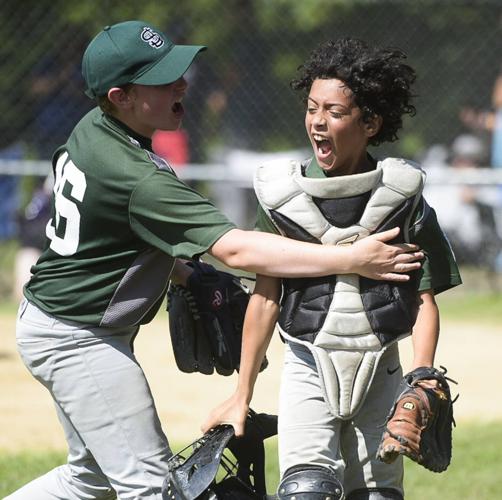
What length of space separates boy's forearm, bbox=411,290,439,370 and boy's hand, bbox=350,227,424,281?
0.48ft

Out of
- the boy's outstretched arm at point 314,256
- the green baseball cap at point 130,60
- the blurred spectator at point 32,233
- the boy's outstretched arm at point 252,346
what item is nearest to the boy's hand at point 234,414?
the boy's outstretched arm at point 252,346

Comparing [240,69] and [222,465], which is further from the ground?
[240,69]

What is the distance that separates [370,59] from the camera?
3670 millimetres

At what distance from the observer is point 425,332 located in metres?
3.70

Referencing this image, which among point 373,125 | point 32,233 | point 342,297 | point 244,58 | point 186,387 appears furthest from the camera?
point 244,58

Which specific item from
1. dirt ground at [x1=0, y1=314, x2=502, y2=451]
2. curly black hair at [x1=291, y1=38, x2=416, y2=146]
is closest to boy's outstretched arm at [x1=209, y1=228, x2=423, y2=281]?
curly black hair at [x1=291, y1=38, x2=416, y2=146]

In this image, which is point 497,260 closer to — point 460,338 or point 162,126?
point 460,338

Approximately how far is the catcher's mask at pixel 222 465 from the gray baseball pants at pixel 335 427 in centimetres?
17

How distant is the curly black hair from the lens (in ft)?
12.0

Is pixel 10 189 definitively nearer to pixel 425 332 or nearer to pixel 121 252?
pixel 121 252

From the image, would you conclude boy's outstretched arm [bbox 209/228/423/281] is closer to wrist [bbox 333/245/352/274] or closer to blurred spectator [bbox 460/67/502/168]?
wrist [bbox 333/245/352/274]

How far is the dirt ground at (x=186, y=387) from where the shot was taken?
21.9 ft

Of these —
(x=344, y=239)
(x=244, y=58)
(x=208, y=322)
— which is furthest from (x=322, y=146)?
(x=244, y=58)

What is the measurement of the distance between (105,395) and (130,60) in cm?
107
